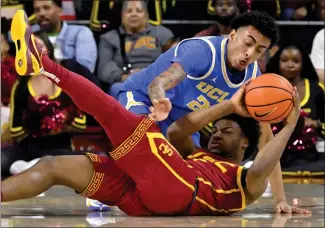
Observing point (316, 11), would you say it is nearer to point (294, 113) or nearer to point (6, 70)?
point (6, 70)

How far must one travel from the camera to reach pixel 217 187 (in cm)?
396

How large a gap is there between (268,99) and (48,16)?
3.96 m

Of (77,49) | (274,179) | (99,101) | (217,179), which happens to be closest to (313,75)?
(77,49)

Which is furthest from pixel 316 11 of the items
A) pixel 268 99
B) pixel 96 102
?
pixel 96 102

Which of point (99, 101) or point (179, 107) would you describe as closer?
point (99, 101)

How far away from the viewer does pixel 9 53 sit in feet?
23.6

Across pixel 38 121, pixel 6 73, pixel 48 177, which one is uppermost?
pixel 48 177

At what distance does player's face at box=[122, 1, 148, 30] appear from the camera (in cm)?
702

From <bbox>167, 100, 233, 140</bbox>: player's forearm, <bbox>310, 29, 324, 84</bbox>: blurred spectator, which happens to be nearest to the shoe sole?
<bbox>167, 100, 233, 140</bbox>: player's forearm

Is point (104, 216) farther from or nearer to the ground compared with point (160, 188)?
nearer to the ground

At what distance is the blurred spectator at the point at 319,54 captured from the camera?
7.47 metres

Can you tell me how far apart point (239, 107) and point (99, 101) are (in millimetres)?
702

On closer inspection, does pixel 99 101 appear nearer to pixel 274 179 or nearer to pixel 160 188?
pixel 160 188

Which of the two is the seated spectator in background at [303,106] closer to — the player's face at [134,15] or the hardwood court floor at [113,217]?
the player's face at [134,15]
